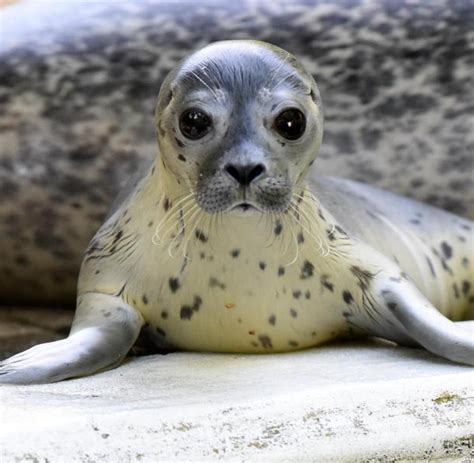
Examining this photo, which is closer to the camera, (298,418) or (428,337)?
(298,418)

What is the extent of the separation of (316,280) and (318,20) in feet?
4.31

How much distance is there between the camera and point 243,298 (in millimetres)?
2686

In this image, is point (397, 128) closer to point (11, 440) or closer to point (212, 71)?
point (212, 71)

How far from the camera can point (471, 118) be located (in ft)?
12.2

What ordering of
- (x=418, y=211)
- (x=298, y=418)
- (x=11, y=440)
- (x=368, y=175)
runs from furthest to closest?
(x=368, y=175)
(x=418, y=211)
(x=298, y=418)
(x=11, y=440)

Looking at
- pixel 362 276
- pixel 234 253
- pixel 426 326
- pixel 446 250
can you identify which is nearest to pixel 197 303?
pixel 234 253

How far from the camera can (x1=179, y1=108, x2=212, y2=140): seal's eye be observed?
8.15 feet

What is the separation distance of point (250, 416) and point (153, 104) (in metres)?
1.73

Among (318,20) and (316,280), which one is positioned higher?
(318,20)

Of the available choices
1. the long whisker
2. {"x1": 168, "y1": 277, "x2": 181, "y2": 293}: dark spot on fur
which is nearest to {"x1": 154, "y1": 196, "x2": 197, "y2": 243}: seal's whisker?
the long whisker

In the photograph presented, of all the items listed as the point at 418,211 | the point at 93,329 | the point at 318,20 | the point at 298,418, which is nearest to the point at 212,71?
the point at 93,329

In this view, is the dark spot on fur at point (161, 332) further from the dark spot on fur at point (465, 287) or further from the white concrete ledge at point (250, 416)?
the dark spot on fur at point (465, 287)

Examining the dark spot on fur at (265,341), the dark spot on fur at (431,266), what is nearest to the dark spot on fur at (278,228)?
the dark spot on fur at (265,341)

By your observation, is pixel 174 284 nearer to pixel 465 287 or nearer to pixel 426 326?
pixel 426 326
